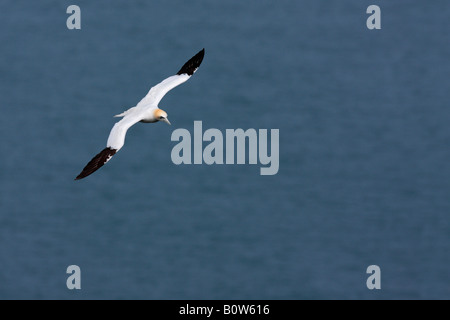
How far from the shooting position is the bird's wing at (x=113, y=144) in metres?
21.1

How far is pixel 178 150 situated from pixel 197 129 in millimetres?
845

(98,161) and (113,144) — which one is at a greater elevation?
(113,144)

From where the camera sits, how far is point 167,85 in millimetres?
24172

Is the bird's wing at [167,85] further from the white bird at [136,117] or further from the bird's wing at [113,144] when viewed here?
the bird's wing at [113,144]

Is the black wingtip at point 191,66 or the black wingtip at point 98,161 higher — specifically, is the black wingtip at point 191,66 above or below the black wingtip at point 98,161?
above

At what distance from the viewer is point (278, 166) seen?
32.7 m

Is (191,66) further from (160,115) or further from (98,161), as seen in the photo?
(98,161)

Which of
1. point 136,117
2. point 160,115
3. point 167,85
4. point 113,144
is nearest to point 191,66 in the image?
point 167,85

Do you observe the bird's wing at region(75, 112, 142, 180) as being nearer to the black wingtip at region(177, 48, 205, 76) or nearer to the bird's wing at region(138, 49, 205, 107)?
the bird's wing at region(138, 49, 205, 107)

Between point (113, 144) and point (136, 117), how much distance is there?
3.39 feet

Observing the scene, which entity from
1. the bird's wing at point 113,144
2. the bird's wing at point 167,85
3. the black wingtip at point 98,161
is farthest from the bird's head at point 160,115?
the black wingtip at point 98,161

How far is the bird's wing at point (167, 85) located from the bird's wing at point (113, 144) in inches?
35.3

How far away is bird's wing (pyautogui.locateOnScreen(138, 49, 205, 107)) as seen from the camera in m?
23.6
